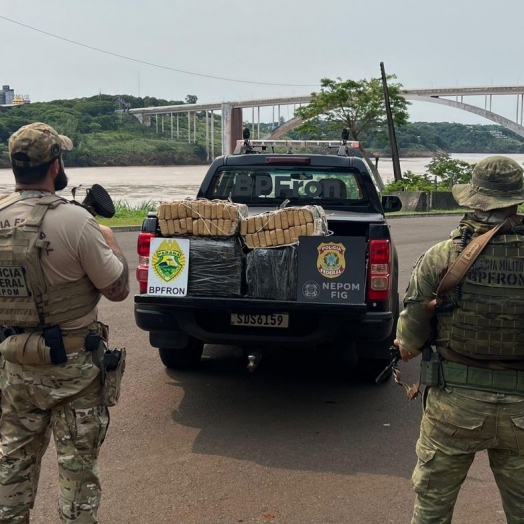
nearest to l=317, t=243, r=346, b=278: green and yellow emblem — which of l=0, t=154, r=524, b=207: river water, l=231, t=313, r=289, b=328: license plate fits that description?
l=231, t=313, r=289, b=328: license plate

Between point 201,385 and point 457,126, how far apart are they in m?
129

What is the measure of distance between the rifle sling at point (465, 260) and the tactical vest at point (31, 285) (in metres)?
1.39

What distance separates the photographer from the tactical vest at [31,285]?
9.46 feet

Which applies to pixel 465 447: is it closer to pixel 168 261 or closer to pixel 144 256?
pixel 168 261

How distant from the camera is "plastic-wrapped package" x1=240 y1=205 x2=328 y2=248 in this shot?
191 inches

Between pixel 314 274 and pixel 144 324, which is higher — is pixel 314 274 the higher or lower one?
the higher one

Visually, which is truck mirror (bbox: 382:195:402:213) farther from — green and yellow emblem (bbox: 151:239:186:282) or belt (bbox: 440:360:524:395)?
belt (bbox: 440:360:524:395)

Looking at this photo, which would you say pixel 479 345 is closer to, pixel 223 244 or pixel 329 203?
pixel 223 244

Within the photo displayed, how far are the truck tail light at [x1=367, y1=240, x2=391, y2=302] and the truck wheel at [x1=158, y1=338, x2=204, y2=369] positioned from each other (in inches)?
63.8

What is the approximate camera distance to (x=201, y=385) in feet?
18.9

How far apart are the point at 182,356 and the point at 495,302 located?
3.59 m

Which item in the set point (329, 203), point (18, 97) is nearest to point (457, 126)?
point (18, 97)

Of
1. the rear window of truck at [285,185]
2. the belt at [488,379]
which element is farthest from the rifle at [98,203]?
the rear window of truck at [285,185]

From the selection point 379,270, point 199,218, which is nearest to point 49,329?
point 199,218
